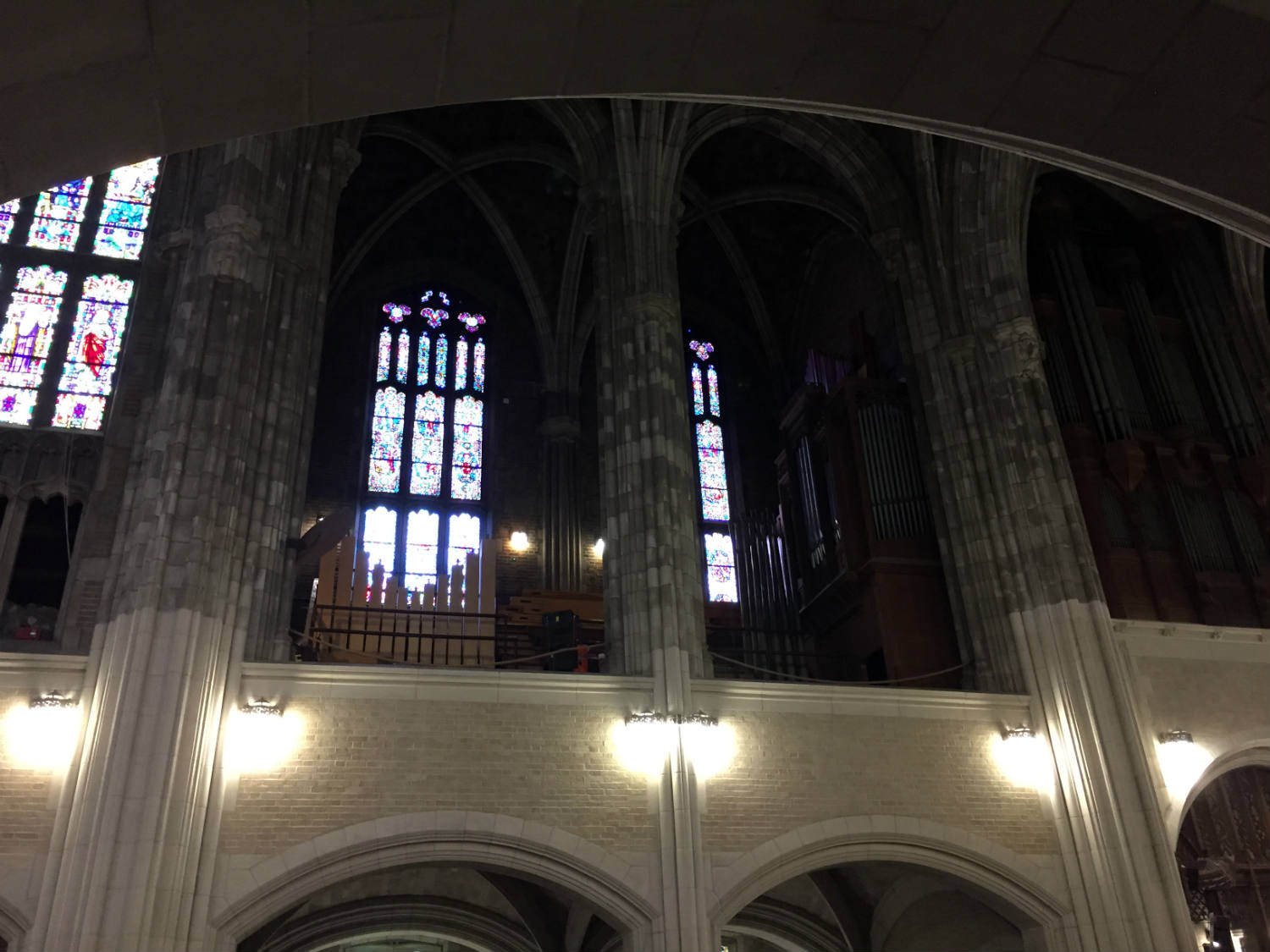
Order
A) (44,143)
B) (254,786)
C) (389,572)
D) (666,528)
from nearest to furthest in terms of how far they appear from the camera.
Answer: (44,143) → (254,786) → (666,528) → (389,572)

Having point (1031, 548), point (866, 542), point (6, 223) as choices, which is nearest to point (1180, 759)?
point (1031, 548)

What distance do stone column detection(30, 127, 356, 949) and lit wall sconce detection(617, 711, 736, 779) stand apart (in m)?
3.93

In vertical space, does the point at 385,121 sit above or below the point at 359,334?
above

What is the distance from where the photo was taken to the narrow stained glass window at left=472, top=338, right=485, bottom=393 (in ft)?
66.0

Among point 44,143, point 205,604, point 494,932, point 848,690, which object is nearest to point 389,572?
point 494,932

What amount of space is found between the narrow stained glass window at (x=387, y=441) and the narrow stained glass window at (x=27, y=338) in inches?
217

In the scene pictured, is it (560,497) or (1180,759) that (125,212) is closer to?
(560,497)

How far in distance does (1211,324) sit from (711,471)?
29.9 ft

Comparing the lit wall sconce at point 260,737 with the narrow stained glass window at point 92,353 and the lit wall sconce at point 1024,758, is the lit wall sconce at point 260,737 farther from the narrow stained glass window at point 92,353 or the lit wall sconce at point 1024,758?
the lit wall sconce at point 1024,758

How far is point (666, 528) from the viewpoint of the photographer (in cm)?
1197

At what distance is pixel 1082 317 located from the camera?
1608 centimetres

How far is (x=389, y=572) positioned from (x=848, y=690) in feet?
28.6

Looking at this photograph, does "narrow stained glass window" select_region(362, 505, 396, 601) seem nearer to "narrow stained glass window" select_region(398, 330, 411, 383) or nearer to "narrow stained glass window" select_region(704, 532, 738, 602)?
"narrow stained glass window" select_region(398, 330, 411, 383)

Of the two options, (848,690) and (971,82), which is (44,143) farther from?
(848,690)
